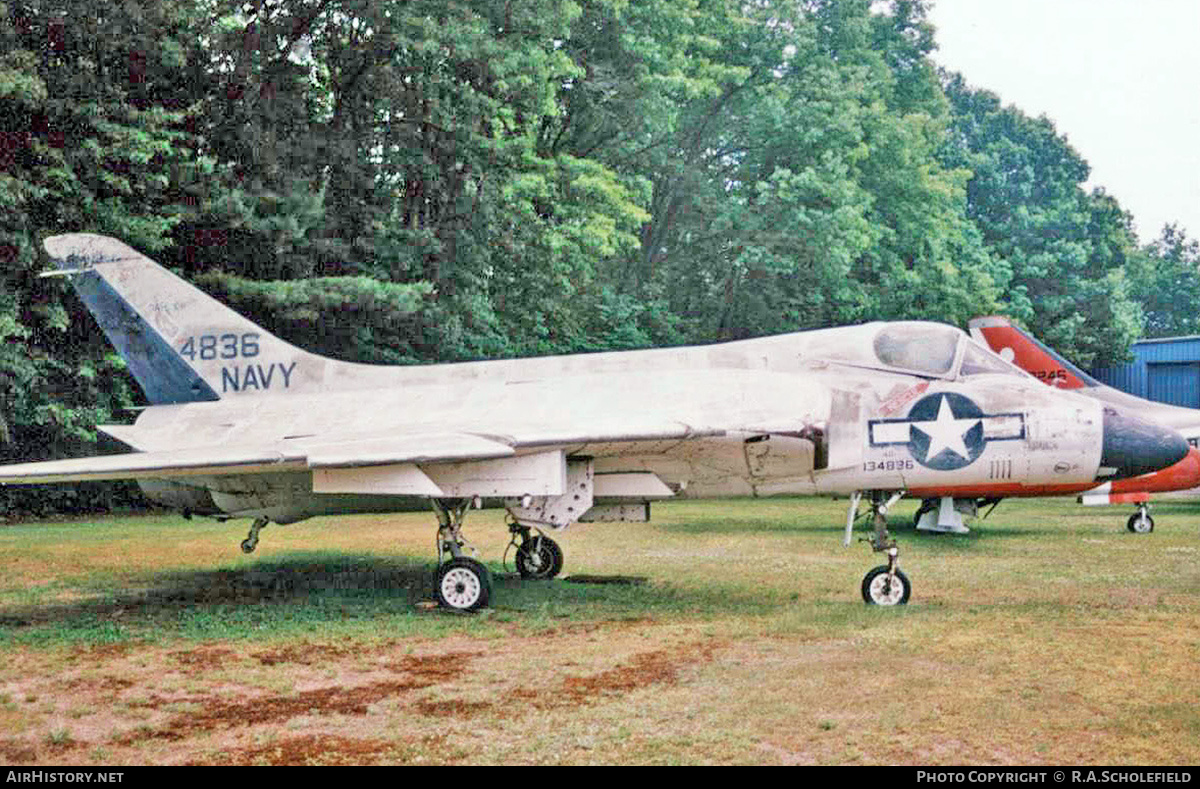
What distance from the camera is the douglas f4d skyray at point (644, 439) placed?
10.8 m

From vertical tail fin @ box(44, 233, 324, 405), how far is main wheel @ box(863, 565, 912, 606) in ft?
22.5

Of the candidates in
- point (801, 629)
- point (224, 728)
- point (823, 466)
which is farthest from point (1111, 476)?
point (224, 728)

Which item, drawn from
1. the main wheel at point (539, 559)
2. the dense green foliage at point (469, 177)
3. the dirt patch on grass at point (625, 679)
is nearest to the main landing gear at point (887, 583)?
the dirt patch on grass at point (625, 679)

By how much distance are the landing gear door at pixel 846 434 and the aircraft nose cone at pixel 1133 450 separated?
2.36 metres

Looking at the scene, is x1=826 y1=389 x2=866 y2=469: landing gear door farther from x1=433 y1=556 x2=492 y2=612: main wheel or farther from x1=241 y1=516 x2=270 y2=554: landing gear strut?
x1=241 y1=516 x2=270 y2=554: landing gear strut

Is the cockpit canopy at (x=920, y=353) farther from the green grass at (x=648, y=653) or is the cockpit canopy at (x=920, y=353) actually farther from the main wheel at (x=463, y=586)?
the main wheel at (x=463, y=586)

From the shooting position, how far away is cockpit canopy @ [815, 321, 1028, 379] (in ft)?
37.7

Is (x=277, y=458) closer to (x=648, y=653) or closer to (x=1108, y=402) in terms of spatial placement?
(x=648, y=653)

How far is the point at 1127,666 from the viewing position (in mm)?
8172

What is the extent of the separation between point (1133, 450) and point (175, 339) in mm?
10827

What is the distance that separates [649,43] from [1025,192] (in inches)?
968

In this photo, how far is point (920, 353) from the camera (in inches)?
458

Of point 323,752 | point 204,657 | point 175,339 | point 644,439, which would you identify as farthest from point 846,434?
point 175,339

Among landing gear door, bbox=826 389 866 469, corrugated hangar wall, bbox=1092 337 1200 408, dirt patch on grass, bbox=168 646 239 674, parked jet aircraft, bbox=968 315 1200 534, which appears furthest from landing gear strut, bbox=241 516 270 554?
corrugated hangar wall, bbox=1092 337 1200 408
